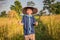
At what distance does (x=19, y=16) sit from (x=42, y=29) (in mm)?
225

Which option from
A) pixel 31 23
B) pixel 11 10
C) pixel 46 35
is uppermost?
pixel 11 10

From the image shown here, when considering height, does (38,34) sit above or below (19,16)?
below

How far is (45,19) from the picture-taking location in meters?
1.59

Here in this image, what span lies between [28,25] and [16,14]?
0.47 feet

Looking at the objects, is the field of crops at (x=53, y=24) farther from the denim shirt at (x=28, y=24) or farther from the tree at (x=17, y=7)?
the tree at (x=17, y=7)

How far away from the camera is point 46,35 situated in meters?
1.57

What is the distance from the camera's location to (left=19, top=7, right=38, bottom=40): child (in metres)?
1.56

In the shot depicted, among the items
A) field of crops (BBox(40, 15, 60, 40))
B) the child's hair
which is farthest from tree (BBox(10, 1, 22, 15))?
field of crops (BBox(40, 15, 60, 40))

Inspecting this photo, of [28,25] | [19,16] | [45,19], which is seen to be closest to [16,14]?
[19,16]

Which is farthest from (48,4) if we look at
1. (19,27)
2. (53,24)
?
(19,27)

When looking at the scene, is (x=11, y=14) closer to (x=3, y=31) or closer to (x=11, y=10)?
(x=11, y=10)

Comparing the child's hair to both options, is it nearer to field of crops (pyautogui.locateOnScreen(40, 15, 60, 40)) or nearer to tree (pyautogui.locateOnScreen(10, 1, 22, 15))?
tree (pyautogui.locateOnScreen(10, 1, 22, 15))

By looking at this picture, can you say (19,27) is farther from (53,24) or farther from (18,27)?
(53,24)

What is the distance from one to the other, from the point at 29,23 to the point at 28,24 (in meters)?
0.01
